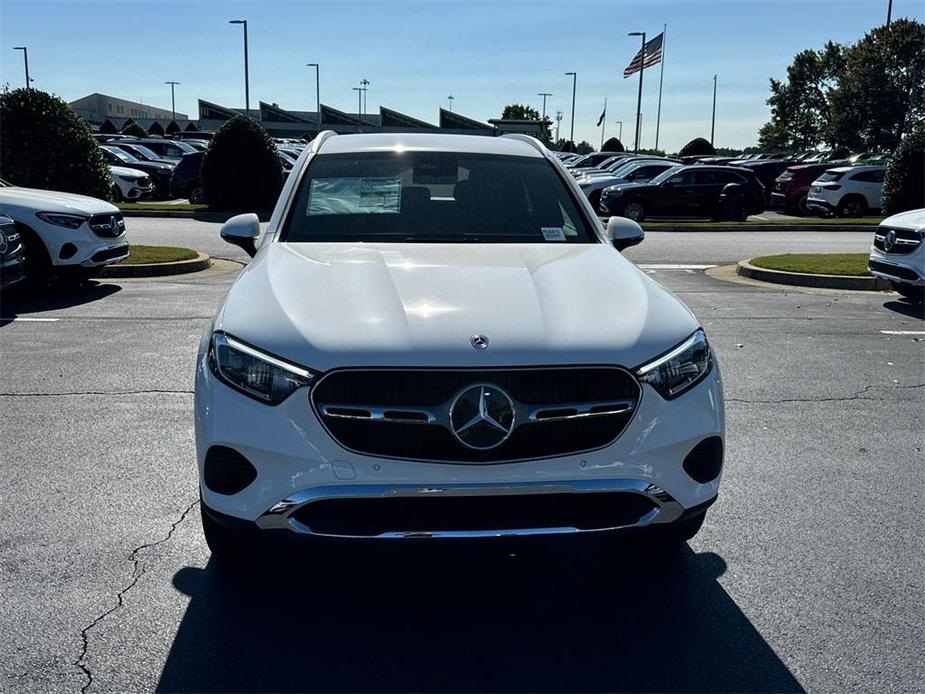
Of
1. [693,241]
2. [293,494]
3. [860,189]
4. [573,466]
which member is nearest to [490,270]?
[573,466]

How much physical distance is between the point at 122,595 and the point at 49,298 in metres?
8.11

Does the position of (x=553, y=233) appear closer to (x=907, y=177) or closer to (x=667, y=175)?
(x=907, y=177)

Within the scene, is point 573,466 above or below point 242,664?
above

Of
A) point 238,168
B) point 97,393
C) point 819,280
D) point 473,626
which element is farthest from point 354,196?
point 238,168

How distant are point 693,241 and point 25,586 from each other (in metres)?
17.2

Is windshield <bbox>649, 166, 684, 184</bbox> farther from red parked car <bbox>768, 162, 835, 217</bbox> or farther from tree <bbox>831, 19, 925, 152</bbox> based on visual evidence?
tree <bbox>831, 19, 925, 152</bbox>

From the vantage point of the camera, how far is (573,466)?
3.17 meters

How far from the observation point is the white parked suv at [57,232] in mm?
10734

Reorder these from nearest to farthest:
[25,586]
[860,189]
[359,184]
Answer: [25,586] < [359,184] < [860,189]

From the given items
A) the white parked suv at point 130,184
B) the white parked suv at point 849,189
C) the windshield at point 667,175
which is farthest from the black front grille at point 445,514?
the white parked suv at point 130,184

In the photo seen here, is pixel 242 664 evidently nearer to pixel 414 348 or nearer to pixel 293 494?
pixel 293 494

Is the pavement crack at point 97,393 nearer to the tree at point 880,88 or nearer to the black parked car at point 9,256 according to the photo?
the black parked car at point 9,256

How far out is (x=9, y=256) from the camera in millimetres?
9219

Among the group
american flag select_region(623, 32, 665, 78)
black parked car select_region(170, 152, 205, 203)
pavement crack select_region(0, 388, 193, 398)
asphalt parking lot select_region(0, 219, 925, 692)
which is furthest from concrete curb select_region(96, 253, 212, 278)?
american flag select_region(623, 32, 665, 78)
